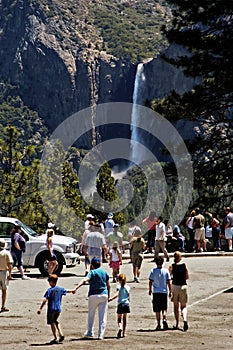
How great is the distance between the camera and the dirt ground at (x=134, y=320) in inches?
556

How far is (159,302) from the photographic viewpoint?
15.7 metres

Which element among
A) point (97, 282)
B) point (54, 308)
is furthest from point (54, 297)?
point (97, 282)

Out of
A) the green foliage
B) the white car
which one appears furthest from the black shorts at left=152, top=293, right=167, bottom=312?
the green foliage

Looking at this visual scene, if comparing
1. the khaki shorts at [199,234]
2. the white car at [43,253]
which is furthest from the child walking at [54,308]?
the khaki shorts at [199,234]

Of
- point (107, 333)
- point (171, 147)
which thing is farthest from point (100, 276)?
point (171, 147)

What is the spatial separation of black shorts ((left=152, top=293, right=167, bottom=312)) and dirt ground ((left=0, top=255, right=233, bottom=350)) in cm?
41

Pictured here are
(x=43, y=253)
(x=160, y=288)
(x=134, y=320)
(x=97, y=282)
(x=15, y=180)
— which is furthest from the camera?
(x=15, y=180)

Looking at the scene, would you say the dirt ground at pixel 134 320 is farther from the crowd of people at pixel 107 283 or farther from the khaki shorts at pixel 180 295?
the khaki shorts at pixel 180 295

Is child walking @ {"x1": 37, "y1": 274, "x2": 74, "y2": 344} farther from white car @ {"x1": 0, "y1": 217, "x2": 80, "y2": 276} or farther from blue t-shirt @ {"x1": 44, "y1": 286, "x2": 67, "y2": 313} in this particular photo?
white car @ {"x1": 0, "y1": 217, "x2": 80, "y2": 276}

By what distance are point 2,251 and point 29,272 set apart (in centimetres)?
806

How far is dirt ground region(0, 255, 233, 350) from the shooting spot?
14125mm

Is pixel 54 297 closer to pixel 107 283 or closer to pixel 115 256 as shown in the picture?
pixel 107 283

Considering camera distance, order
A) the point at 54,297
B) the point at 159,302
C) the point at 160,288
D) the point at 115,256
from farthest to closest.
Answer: the point at 115,256
the point at 160,288
the point at 159,302
the point at 54,297

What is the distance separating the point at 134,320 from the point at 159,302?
152 cm
